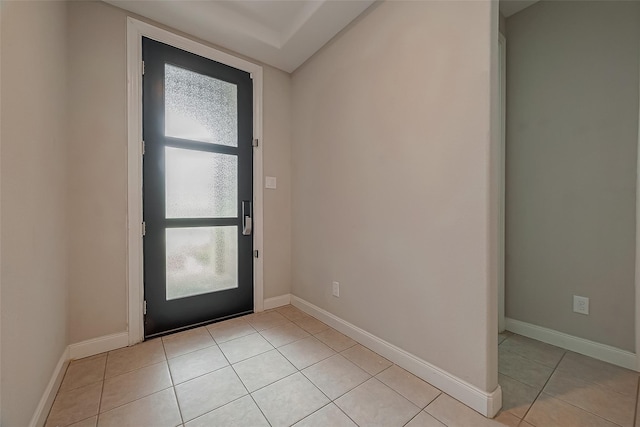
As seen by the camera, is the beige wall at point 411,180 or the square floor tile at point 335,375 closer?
the beige wall at point 411,180

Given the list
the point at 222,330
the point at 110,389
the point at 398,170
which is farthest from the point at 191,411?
the point at 398,170

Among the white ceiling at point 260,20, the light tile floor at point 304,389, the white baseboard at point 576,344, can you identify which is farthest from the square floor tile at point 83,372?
the white baseboard at point 576,344

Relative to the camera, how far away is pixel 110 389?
143 centimetres

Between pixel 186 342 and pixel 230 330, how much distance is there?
1.12 feet

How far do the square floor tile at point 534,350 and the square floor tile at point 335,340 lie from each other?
1.17 metres

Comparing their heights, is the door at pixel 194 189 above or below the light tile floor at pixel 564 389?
above

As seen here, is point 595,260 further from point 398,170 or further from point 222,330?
point 222,330

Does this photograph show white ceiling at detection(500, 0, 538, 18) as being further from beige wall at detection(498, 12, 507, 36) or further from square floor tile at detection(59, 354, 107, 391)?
square floor tile at detection(59, 354, 107, 391)

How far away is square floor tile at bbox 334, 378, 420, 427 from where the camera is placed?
4.01 ft

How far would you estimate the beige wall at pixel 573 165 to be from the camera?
1.67 meters

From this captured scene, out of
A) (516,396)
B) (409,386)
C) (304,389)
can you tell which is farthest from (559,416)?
(304,389)

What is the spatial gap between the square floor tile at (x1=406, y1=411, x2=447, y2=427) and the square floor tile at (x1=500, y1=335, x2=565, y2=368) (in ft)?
Result: 3.42

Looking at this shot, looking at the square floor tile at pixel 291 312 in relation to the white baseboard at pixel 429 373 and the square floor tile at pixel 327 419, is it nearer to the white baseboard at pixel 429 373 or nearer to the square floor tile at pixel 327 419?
the white baseboard at pixel 429 373

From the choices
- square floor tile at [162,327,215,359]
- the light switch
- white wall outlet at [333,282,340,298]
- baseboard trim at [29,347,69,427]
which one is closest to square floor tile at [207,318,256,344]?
square floor tile at [162,327,215,359]
